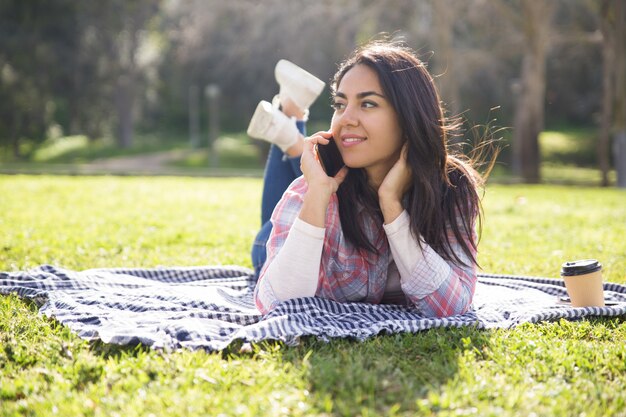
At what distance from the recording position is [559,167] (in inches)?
1062

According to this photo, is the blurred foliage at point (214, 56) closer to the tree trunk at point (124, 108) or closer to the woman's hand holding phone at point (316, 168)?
the tree trunk at point (124, 108)

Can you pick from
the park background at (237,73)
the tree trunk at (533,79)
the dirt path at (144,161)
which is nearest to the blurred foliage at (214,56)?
the park background at (237,73)

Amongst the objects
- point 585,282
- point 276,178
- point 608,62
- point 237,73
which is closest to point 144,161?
point 237,73

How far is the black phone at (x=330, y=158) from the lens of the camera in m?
3.33

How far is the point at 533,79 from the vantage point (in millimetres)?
16594

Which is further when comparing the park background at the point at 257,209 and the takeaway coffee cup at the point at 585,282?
the takeaway coffee cup at the point at 585,282

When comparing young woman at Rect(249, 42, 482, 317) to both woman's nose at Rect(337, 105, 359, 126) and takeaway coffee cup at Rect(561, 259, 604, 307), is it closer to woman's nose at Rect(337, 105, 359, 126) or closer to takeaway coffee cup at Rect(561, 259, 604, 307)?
woman's nose at Rect(337, 105, 359, 126)

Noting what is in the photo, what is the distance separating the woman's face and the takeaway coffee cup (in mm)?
1167

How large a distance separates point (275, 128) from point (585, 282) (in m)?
2.07

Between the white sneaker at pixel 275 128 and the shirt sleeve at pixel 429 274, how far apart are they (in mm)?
1415

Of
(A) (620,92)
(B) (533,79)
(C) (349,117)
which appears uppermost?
(B) (533,79)

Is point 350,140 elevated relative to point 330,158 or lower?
elevated

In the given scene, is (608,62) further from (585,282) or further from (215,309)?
(215,309)

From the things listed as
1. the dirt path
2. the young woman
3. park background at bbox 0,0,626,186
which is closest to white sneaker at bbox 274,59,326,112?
the young woman
